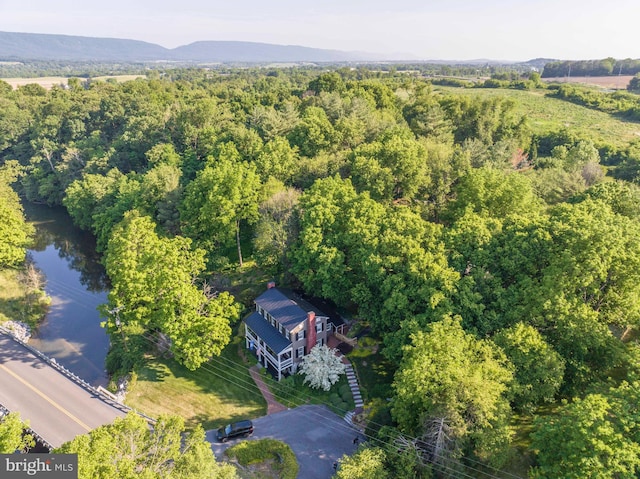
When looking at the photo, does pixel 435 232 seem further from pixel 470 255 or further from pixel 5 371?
pixel 5 371

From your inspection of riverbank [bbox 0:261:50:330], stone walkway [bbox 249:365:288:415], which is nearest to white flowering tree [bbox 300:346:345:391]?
stone walkway [bbox 249:365:288:415]

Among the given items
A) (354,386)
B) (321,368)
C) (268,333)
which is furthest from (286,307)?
(354,386)

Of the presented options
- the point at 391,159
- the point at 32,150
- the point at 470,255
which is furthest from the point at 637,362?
the point at 32,150

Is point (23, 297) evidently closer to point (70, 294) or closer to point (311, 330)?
point (70, 294)

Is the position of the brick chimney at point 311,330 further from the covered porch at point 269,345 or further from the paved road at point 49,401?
the paved road at point 49,401

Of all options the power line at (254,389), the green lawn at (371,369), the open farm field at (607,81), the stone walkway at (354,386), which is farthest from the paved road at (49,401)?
the open farm field at (607,81)

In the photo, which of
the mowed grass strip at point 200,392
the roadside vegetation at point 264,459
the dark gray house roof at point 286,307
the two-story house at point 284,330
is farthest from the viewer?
the dark gray house roof at point 286,307
